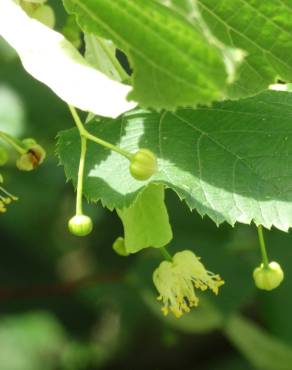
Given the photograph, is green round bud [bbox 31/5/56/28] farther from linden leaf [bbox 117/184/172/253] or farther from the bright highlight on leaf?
linden leaf [bbox 117/184/172/253]

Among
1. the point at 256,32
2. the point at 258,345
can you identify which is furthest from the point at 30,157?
the point at 258,345

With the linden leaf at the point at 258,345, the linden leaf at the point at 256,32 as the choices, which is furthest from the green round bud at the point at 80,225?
the linden leaf at the point at 258,345

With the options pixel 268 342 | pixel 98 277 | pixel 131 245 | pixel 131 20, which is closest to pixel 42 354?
pixel 98 277

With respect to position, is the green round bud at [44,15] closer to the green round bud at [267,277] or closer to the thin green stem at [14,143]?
the thin green stem at [14,143]

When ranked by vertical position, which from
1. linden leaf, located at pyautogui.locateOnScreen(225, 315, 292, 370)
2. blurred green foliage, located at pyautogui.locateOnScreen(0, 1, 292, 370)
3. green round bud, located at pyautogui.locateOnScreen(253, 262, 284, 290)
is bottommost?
green round bud, located at pyautogui.locateOnScreen(253, 262, 284, 290)

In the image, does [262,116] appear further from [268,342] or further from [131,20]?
[268,342]

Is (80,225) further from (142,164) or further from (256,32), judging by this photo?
(256,32)

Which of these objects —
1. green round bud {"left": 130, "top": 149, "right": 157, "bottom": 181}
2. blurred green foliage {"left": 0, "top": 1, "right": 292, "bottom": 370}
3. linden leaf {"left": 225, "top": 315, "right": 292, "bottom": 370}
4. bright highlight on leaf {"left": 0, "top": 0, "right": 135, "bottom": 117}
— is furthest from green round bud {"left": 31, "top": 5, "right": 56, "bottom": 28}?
linden leaf {"left": 225, "top": 315, "right": 292, "bottom": 370}
